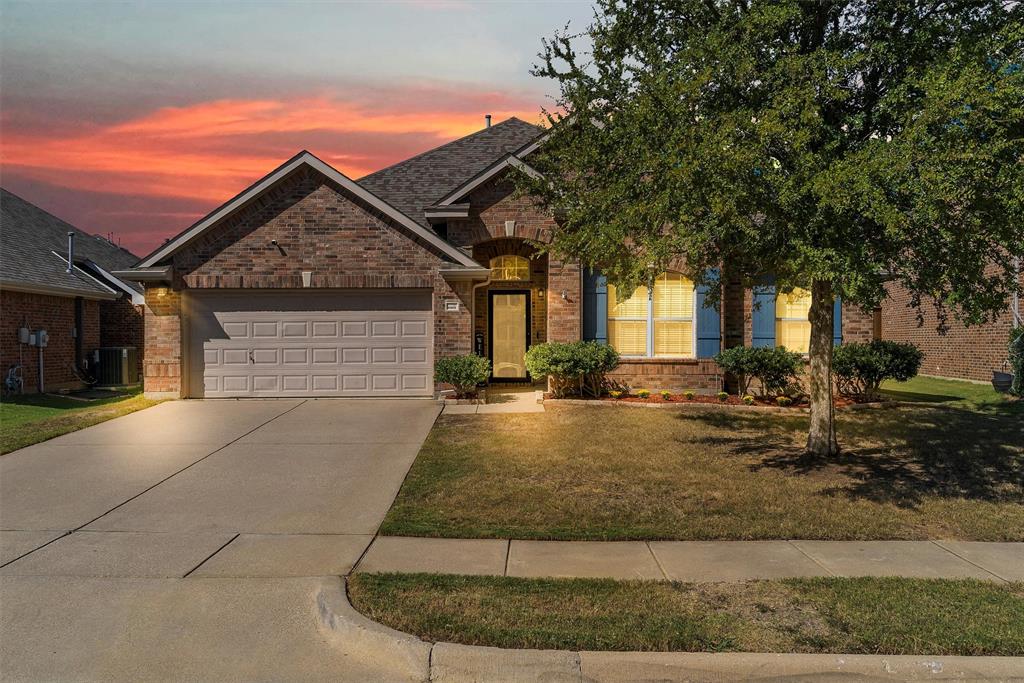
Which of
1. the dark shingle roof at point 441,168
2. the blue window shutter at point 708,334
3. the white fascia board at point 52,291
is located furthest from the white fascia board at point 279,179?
the blue window shutter at point 708,334

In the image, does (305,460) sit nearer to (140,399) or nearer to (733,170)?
(733,170)

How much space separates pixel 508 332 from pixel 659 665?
1520 cm

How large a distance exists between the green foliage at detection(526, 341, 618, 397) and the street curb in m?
10.5

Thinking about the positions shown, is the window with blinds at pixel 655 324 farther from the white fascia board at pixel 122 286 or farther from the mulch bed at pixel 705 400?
the white fascia board at pixel 122 286

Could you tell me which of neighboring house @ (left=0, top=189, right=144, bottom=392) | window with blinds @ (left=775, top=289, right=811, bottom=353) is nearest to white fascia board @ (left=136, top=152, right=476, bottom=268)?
neighboring house @ (left=0, top=189, right=144, bottom=392)

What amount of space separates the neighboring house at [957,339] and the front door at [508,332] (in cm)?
1001

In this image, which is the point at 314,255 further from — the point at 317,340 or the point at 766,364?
the point at 766,364

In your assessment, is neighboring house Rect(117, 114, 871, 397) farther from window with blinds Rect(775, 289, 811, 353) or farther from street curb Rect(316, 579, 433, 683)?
street curb Rect(316, 579, 433, 683)

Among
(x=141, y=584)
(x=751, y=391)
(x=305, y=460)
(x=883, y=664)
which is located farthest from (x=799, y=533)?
(x=751, y=391)

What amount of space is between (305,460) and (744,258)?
6.70m

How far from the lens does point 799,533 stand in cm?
693

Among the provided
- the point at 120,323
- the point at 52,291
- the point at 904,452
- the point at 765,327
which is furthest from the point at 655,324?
the point at 120,323

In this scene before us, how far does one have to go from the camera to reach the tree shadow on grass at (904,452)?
28.5 ft

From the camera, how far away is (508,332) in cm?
1934
